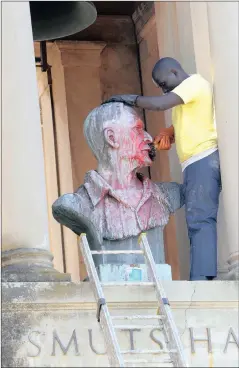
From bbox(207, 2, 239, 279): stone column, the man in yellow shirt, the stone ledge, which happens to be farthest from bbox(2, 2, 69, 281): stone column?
bbox(207, 2, 239, 279): stone column

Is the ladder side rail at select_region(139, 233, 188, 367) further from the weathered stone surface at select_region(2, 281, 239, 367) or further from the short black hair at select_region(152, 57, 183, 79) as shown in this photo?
the short black hair at select_region(152, 57, 183, 79)

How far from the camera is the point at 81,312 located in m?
19.8

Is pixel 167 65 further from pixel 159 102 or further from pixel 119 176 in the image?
pixel 119 176

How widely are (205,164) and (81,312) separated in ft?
7.63

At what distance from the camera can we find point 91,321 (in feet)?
64.8

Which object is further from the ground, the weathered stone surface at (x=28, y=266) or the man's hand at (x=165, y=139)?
the man's hand at (x=165, y=139)

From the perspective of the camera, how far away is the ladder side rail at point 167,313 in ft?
59.2

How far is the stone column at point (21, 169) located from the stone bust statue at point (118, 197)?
2.41 ft

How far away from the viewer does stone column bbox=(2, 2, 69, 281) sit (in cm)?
2016

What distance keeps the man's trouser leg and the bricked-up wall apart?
13.0 ft

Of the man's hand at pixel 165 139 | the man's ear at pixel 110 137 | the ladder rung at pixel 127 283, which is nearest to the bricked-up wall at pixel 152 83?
the man's hand at pixel 165 139

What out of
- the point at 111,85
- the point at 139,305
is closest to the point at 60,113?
the point at 111,85

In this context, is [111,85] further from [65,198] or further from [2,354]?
[2,354]

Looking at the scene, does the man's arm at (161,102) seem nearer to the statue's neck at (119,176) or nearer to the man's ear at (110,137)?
the man's ear at (110,137)
